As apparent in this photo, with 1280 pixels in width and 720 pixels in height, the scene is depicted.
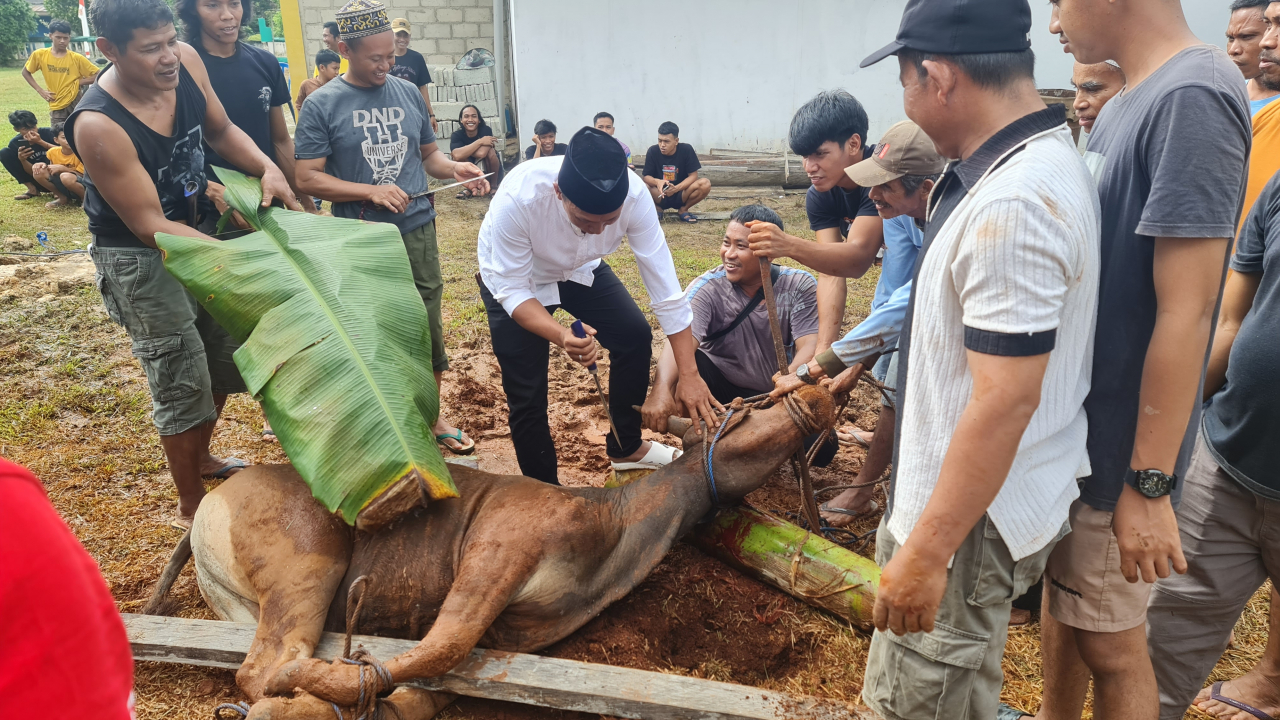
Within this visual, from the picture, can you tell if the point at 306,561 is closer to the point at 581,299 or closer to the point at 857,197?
the point at 581,299

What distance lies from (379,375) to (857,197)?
8.66 feet

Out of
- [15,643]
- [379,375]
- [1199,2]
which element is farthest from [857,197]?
[1199,2]

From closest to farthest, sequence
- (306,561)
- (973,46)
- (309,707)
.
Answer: (973,46) < (309,707) < (306,561)

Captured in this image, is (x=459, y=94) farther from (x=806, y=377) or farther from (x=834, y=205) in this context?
(x=806, y=377)

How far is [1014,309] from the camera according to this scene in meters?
1.55

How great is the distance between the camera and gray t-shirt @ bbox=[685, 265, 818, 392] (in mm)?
4383

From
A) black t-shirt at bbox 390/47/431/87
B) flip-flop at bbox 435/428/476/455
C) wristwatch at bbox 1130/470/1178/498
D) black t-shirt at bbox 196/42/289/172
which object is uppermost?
black t-shirt at bbox 390/47/431/87

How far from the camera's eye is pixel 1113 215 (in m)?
1.90

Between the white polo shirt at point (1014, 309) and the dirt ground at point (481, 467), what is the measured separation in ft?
4.47

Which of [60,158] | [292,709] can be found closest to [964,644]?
[292,709]

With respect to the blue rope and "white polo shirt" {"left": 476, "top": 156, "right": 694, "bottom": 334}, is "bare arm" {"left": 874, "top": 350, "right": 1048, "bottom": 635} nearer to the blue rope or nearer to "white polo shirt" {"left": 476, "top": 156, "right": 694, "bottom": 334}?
the blue rope

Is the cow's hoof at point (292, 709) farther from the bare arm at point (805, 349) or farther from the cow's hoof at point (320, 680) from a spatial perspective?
the bare arm at point (805, 349)

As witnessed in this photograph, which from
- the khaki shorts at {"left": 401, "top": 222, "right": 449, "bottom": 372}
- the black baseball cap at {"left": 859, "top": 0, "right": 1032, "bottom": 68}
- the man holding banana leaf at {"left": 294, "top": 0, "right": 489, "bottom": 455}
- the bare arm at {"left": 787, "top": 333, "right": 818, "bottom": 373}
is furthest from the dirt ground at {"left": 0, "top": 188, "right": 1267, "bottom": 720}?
the black baseball cap at {"left": 859, "top": 0, "right": 1032, "bottom": 68}

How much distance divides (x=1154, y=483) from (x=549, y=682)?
189 cm
